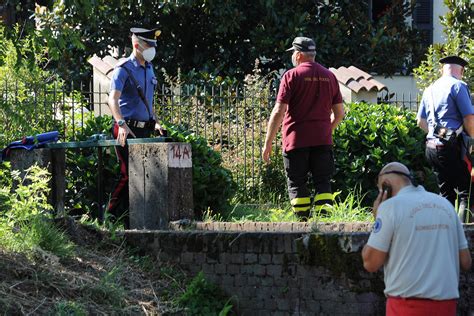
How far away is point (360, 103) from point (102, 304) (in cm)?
572

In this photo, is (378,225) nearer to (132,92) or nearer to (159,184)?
(159,184)

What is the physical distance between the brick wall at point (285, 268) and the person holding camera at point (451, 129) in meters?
2.17

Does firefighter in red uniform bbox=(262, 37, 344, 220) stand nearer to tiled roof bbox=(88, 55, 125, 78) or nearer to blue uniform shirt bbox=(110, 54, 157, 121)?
blue uniform shirt bbox=(110, 54, 157, 121)

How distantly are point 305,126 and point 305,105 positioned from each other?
0.18m

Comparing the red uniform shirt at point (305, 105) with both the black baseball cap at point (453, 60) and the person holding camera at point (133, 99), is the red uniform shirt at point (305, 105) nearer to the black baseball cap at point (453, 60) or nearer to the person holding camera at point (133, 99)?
the person holding camera at point (133, 99)

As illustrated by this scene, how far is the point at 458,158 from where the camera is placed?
10305mm

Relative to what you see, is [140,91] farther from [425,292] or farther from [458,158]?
[425,292]

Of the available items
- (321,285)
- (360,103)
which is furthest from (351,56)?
(321,285)

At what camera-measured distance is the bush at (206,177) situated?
34.1 ft

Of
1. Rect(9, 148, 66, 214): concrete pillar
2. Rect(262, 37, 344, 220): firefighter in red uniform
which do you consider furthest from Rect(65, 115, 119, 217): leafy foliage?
Rect(262, 37, 344, 220): firefighter in red uniform

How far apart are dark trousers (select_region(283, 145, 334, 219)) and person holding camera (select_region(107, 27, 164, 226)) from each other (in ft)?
3.93

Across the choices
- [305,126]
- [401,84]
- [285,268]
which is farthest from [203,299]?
[401,84]

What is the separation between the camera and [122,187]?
9812 mm

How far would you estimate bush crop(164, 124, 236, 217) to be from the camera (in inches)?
410
